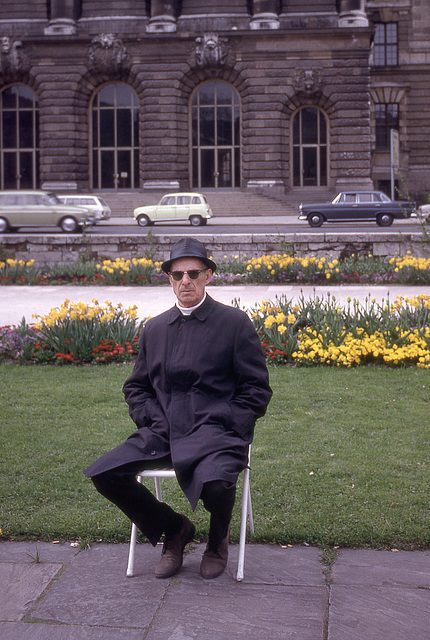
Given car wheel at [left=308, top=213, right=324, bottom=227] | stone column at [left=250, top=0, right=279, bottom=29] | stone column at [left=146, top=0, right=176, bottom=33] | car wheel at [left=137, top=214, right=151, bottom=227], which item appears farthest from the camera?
stone column at [left=146, top=0, right=176, bottom=33]

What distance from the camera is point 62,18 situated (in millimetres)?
41469

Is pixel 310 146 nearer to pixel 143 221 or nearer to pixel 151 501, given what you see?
pixel 143 221

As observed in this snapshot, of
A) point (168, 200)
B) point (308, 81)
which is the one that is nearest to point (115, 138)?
point (168, 200)

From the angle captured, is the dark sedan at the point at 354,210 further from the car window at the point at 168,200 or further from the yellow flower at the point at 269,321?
the yellow flower at the point at 269,321

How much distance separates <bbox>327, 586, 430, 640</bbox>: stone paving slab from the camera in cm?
334

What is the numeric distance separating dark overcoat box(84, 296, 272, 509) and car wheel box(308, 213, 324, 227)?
1067 inches

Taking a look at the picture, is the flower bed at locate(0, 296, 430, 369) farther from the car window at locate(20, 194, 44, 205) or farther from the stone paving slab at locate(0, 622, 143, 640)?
the car window at locate(20, 194, 44, 205)

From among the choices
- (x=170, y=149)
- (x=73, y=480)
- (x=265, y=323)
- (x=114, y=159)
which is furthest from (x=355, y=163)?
(x=73, y=480)

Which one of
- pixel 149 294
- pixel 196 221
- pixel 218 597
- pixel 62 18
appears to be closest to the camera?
pixel 218 597

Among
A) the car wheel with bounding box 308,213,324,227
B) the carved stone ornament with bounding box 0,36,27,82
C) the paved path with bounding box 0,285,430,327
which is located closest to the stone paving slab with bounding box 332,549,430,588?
the paved path with bounding box 0,285,430,327

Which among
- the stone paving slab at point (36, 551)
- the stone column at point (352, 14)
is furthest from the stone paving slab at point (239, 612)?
the stone column at point (352, 14)

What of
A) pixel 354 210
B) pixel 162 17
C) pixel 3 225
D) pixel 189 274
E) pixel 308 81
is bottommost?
pixel 189 274

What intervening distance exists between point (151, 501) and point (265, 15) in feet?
131

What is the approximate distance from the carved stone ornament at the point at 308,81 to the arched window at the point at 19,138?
1363 centimetres
